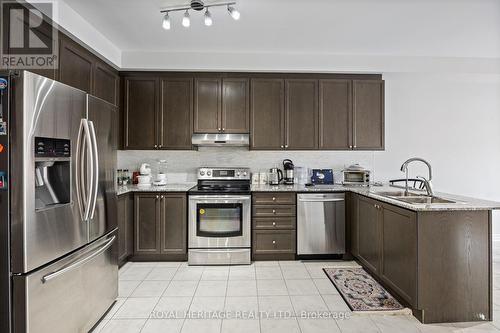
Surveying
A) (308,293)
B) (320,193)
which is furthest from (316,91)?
(308,293)

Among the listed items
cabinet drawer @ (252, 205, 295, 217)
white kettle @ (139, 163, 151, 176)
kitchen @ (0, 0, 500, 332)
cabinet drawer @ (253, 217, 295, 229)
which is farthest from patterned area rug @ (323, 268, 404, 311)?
white kettle @ (139, 163, 151, 176)

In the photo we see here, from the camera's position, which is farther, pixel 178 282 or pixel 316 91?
pixel 316 91

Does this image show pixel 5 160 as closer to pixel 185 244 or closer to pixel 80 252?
pixel 80 252

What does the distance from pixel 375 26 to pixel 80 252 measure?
352cm

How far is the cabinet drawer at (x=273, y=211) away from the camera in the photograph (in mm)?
3531

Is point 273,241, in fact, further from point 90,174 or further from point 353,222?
point 90,174

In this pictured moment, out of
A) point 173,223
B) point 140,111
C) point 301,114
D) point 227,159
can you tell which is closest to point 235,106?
point 227,159

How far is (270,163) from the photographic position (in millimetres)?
4219

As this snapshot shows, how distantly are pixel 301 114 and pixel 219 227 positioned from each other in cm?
194

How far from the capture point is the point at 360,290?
8.98 feet

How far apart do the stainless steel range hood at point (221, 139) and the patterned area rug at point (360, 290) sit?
1.97 m

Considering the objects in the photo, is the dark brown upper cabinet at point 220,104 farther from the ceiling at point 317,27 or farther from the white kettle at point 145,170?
the white kettle at point 145,170

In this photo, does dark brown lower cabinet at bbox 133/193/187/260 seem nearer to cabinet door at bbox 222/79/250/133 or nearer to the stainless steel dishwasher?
cabinet door at bbox 222/79/250/133

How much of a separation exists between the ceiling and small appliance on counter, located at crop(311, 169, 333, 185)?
5.55ft
